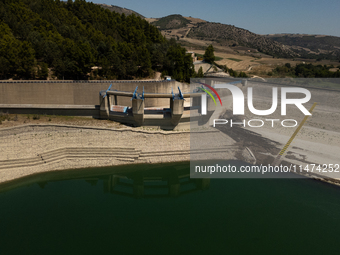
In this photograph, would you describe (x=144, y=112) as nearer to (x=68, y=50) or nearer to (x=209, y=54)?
(x=68, y=50)

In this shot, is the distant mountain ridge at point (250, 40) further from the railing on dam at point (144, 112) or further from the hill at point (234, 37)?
the railing on dam at point (144, 112)

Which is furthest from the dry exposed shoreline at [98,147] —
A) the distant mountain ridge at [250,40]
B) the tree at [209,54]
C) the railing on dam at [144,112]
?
the distant mountain ridge at [250,40]

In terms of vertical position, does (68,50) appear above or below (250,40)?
below

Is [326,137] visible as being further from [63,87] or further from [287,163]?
[63,87]

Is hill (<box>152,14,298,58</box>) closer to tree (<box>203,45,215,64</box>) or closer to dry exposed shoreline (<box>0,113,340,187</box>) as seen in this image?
tree (<box>203,45,215,64</box>)

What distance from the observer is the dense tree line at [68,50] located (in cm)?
3102

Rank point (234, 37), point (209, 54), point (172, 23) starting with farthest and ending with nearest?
point (172, 23)
point (234, 37)
point (209, 54)

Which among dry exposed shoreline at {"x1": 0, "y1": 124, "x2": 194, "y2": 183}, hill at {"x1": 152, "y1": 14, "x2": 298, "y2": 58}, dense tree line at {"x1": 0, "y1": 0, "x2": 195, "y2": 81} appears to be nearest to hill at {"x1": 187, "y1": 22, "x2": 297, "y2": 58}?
hill at {"x1": 152, "y1": 14, "x2": 298, "y2": 58}

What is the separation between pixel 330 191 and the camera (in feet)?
66.7

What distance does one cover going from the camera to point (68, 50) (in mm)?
32312

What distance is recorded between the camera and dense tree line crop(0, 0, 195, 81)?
3102 centimetres

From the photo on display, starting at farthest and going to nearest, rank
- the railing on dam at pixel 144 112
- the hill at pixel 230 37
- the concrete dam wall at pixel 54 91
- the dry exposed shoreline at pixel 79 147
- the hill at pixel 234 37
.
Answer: the hill at pixel 234 37 < the hill at pixel 230 37 < the concrete dam wall at pixel 54 91 < the railing on dam at pixel 144 112 < the dry exposed shoreline at pixel 79 147

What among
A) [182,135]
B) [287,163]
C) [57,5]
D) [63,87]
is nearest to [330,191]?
[287,163]

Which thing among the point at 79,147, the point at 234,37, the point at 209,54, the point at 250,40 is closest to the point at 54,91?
the point at 79,147
